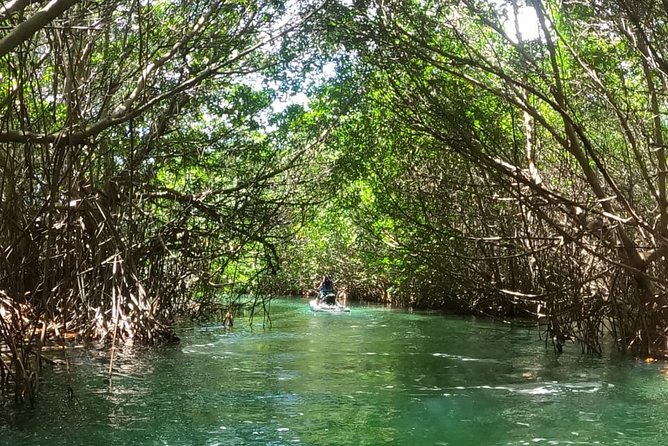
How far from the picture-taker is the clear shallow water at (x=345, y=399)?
486 cm

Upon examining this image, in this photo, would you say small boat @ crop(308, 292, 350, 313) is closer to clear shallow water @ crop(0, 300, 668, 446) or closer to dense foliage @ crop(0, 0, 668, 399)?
dense foliage @ crop(0, 0, 668, 399)

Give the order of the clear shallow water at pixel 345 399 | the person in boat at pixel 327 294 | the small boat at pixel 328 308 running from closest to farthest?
1. the clear shallow water at pixel 345 399
2. the small boat at pixel 328 308
3. the person in boat at pixel 327 294

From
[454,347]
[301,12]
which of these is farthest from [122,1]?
[454,347]

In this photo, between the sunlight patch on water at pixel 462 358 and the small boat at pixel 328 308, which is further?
the small boat at pixel 328 308

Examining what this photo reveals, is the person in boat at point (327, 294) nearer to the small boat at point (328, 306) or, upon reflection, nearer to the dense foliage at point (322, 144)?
the small boat at point (328, 306)

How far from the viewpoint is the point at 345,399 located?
6.10 metres

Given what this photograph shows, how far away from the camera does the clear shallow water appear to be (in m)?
4.86

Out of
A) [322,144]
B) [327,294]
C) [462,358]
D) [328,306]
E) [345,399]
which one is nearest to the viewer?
[345,399]

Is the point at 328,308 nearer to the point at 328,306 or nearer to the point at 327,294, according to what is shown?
the point at 328,306

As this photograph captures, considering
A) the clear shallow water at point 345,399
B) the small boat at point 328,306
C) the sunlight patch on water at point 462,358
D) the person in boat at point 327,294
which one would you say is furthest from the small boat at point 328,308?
the sunlight patch on water at point 462,358

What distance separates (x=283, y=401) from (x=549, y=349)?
17.1 ft

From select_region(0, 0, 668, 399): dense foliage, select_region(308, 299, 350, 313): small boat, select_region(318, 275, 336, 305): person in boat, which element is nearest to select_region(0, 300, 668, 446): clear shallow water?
select_region(0, 0, 668, 399): dense foliage

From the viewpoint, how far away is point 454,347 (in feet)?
33.8

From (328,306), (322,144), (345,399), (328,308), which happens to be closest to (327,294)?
(328,306)
